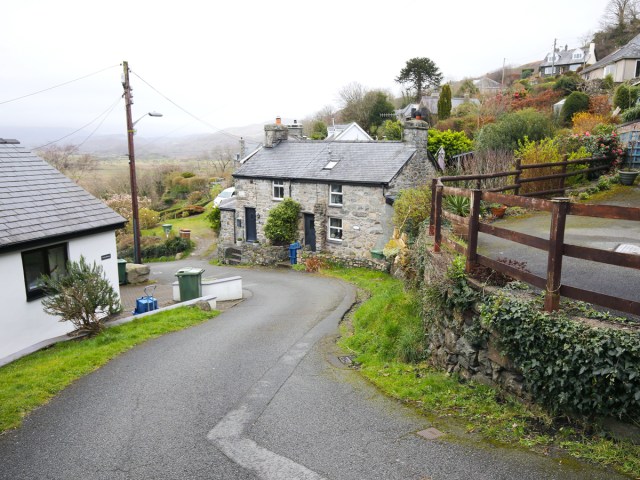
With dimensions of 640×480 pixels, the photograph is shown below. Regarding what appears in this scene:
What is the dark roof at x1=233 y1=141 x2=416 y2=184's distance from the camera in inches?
923

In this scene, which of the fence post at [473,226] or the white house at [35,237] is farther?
the white house at [35,237]

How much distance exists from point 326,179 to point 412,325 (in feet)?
53.2

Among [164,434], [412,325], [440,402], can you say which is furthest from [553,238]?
[164,434]

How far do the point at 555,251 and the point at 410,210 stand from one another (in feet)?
46.4

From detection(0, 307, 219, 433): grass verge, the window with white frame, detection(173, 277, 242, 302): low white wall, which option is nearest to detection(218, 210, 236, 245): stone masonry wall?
detection(173, 277, 242, 302): low white wall

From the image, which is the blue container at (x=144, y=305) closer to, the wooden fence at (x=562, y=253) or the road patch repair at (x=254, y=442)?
the road patch repair at (x=254, y=442)

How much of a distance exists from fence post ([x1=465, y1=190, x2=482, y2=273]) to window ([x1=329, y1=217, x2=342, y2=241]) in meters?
18.1

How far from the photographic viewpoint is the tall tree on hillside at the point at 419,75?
61.4 metres

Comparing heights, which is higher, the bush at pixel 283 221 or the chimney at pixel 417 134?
the chimney at pixel 417 134

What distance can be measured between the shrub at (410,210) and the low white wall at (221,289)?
6989mm

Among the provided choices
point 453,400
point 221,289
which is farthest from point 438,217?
point 221,289

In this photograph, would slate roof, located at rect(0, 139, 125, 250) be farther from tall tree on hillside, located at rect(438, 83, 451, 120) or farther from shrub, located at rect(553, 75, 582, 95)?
shrub, located at rect(553, 75, 582, 95)

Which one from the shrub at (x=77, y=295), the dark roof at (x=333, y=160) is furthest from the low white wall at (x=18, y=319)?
the dark roof at (x=333, y=160)

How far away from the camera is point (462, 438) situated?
566 cm
